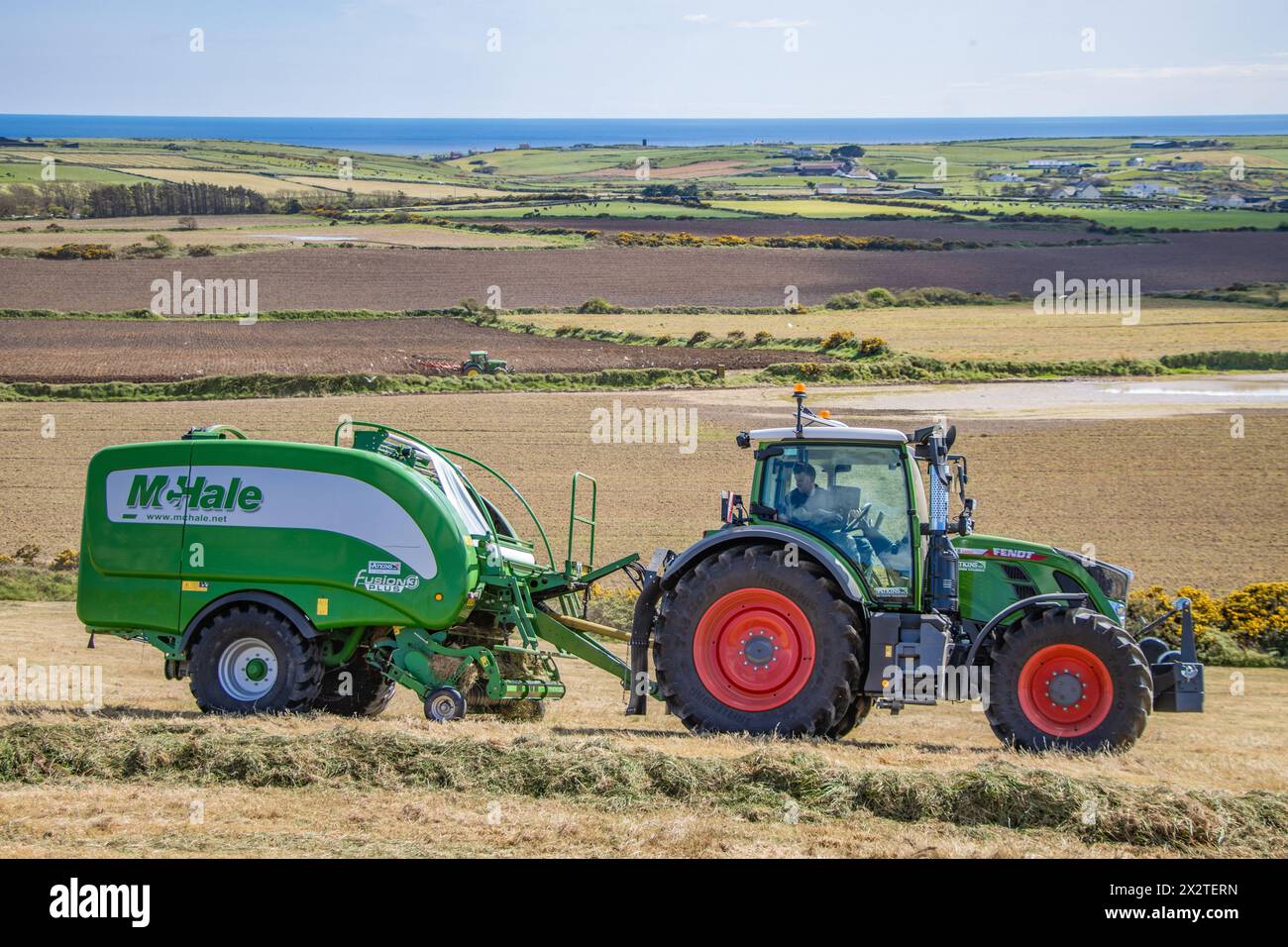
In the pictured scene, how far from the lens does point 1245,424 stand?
3525 cm

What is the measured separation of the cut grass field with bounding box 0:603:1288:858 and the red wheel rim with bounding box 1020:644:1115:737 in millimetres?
354

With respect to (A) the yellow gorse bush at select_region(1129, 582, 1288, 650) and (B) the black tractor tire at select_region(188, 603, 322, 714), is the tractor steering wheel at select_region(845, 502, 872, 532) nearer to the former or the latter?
(B) the black tractor tire at select_region(188, 603, 322, 714)

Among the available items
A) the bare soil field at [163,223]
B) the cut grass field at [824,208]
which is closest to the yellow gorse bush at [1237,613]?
the bare soil field at [163,223]

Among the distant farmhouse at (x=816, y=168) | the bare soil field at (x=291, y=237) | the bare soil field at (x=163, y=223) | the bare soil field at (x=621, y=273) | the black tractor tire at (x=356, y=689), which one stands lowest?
the black tractor tire at (x=356, y=689)

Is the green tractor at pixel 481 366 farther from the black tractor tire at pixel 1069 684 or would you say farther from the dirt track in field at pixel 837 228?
the dirt track in field at pixel 837 228

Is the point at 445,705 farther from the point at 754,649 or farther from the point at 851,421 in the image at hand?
the point at 851,421

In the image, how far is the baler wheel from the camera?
11719 mm

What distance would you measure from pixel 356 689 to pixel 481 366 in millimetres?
33943

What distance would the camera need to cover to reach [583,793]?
29.9ft

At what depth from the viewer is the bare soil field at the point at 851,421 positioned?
24.3 meters

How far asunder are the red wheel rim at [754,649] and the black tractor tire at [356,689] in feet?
10.9

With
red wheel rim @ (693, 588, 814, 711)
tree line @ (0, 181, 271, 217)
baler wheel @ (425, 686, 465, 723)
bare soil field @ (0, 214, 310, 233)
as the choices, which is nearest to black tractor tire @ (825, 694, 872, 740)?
red wheel rim @ (693, 588, 814, 711)

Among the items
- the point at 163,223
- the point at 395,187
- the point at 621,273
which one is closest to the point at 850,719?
the point at 621,273
